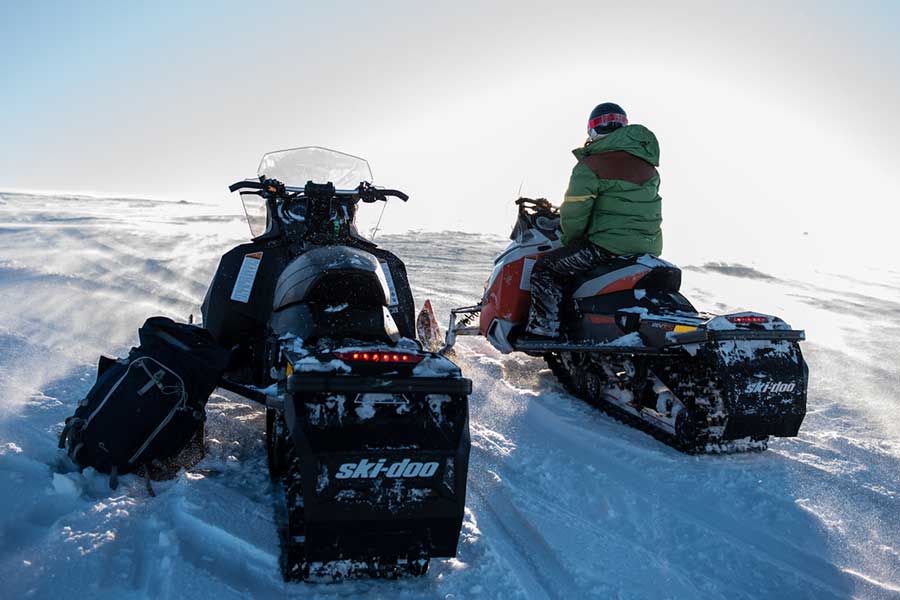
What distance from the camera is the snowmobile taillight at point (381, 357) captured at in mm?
2402

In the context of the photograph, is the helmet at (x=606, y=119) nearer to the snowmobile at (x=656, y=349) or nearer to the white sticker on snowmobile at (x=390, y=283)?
the snowmobile at (x=656, y=349)

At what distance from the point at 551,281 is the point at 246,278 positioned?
7.89ft

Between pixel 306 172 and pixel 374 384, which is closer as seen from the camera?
pixel 374 384

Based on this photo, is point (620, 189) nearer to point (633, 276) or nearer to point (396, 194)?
point (633, 276)

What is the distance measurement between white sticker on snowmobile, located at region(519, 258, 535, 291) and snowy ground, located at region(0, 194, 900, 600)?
Result: 790 mm

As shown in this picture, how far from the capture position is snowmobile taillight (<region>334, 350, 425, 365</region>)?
240 centimetres

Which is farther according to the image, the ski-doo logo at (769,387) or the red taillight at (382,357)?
the ski-doo logo at (769,387)

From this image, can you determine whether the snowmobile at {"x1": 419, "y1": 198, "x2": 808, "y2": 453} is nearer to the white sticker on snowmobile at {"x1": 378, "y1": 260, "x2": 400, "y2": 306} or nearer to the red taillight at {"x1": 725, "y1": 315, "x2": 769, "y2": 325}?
the red taillight at {"x1": 725, "y1": 315, "x2": 769, "y2": 325}

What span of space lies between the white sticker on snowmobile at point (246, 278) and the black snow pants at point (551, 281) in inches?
88.6

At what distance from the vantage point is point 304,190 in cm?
443

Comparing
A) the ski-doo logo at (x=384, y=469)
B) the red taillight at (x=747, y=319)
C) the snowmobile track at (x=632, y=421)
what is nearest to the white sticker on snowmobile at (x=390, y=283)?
the snowmobile track at (x=632, y=421)

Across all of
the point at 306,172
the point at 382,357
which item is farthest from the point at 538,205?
the point at 382,357

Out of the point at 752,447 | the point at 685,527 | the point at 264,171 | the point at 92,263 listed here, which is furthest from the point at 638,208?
the point at 92,263

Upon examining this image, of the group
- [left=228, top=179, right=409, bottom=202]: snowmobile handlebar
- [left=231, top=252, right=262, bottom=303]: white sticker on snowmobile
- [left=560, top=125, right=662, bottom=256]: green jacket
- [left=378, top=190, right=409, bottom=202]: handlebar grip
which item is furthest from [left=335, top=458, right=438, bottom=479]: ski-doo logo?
[left=560, top=125, right=662, bottom=256]: green jacket
